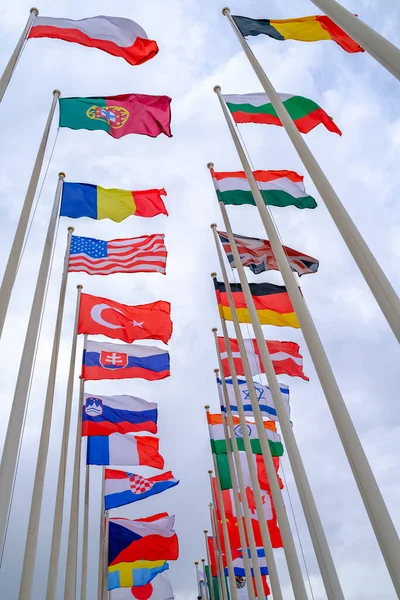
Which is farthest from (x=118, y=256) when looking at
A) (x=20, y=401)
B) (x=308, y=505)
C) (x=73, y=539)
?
(x=308, y=505)

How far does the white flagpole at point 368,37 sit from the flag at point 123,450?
1444cm

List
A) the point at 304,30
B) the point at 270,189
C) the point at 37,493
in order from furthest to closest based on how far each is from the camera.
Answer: the point at 270,189 < the point at 37,493 < the point at 304,30

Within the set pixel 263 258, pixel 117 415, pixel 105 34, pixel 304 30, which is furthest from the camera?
pixel 117 415

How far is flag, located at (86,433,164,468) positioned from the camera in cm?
1667

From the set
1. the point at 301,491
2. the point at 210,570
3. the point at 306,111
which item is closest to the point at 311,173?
the point at 306,111

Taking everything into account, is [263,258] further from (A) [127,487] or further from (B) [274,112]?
(A) [127,487]

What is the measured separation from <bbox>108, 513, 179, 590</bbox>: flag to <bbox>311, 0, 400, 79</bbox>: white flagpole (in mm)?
21099

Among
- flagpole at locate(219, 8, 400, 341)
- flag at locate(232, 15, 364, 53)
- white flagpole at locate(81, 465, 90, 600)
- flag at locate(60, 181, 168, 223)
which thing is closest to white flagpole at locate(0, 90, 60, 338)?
flag at locate(60, 181, 168, 223)

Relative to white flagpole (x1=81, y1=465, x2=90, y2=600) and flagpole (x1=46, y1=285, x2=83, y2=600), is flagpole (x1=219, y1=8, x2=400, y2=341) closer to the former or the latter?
flagpole (x1=46, y1=285, x2=83, y2=600)

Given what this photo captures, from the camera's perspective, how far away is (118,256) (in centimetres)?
1612

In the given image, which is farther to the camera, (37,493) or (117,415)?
(117,415)

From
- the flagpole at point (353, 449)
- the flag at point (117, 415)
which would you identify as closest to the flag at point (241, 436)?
the flag at point (117, 415)

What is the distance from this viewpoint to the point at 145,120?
43.8 ft

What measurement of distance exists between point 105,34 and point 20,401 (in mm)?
8818
